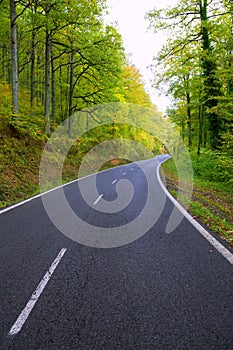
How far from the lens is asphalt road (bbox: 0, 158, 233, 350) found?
2.54m

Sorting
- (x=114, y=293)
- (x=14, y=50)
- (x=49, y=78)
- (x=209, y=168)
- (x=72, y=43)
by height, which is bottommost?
(x=114, y=293)

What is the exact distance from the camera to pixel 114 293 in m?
3.34

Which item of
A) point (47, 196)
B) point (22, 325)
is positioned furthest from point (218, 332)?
point (47, 196)

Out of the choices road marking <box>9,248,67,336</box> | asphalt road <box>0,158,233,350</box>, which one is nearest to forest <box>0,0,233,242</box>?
asphalt road <box>0,158,233,350</box>

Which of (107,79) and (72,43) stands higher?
(72,43)

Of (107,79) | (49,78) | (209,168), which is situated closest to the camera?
(49,78)

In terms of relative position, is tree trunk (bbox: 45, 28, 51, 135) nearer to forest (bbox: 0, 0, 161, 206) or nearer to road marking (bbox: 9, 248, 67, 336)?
forest (bbox: 0, 0, 161, 206)

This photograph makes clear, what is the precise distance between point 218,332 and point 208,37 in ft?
62.7

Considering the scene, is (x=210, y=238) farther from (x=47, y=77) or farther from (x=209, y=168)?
(x=47, y=77)

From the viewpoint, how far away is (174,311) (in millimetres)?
2951

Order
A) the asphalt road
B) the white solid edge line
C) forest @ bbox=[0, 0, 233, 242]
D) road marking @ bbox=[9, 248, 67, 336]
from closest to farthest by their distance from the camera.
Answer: the asphalt road < road marking @ bbox=[9, 248, 67, 336] < the white solid edge line < forest @ bbox=[0, 0, 233, 242]

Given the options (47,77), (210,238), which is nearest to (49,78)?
(47,77)

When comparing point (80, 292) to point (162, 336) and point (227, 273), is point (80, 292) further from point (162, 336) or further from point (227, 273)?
point (227, 273)

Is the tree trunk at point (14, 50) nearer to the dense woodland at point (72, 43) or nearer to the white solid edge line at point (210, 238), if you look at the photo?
the dense woodland at point (72, 43)
